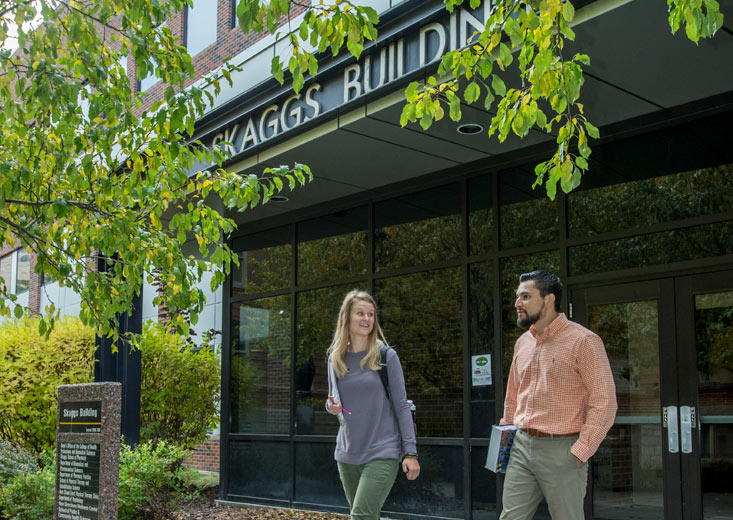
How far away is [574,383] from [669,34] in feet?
8.27

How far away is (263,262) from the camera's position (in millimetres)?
12047

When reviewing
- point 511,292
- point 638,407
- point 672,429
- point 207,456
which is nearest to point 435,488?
point 511,292

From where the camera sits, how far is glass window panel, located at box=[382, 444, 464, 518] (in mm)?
8961

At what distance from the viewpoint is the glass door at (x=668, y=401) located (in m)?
7.07

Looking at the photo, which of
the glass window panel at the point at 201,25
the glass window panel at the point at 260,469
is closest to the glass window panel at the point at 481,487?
the glass window panel at the point at 260,469

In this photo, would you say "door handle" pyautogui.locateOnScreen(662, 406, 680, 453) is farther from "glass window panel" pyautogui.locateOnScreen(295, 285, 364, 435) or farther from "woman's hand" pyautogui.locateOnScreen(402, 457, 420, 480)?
"glass window panel" pyautogui.locateOnScreen(295, 285, 364, 435)

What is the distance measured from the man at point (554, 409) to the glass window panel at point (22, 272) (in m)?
24.4

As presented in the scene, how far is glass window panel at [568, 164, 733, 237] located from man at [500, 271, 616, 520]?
2736mm

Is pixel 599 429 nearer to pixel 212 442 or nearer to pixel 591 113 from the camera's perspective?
pixel 591 113

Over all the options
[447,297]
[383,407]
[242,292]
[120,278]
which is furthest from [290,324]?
[383,407]

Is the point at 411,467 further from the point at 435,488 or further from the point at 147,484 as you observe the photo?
the point at 147,484

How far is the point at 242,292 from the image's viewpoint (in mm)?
12367

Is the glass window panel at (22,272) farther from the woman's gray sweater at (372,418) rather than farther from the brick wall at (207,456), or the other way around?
the woman's gray sweater at (372,418)

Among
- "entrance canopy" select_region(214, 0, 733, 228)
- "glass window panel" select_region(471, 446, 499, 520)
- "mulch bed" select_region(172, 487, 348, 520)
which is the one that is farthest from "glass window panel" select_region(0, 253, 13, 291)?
"glass window panel" select_region(471, 446, 499, 520)
